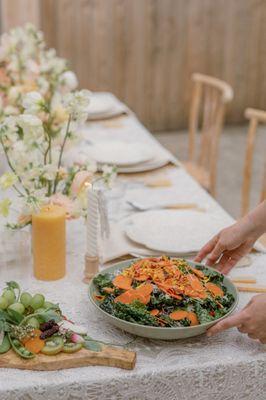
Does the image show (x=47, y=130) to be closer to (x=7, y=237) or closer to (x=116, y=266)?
(x=7, y=237)

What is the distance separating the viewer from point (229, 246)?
1622 mm

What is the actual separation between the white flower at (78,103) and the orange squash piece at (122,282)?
46 centimetres

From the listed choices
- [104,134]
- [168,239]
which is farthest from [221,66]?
[168,239]

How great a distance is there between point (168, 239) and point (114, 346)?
535mm

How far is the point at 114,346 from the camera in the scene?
1.29 metres

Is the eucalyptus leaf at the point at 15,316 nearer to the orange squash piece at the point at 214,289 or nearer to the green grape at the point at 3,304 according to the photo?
the green grape at the point at 3,304

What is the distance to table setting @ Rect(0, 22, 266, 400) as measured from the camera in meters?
1.24

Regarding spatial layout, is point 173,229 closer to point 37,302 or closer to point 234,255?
point 234,255

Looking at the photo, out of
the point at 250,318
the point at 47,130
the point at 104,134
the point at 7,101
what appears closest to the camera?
the point at 250,318

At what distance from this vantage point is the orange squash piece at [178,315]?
1.31 m

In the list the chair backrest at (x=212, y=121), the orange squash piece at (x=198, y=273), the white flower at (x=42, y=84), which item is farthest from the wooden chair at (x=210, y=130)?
the orange squash piece at (x=198, y=273)

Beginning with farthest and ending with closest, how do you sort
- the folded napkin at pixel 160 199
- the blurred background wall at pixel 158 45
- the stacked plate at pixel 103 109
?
the blurred background wall at pixel 158 45 → the stacked plate at pixel 103 109 → the folded napkin at pixel 160 199

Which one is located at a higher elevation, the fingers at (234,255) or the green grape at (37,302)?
the green grape at (37,302)

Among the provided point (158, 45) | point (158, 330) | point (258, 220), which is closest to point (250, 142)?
point (258, 220)
